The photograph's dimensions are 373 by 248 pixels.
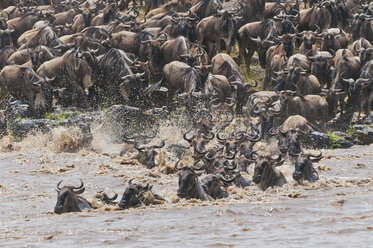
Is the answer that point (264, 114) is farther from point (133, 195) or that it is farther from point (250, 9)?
point (250, 9)

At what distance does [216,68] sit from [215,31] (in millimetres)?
2420

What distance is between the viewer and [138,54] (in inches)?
1035

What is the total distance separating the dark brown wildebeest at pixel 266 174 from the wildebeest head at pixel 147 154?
3737mm

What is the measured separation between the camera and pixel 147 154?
19094mm

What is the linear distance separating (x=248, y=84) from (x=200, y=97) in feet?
5.75

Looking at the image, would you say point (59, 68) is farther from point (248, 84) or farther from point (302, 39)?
point (302, 39)

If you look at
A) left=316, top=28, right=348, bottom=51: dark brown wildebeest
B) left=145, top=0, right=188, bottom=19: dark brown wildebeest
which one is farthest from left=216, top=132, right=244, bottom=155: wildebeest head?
left=145, top=0, right=188, bottom=19: dark brown wildebeest

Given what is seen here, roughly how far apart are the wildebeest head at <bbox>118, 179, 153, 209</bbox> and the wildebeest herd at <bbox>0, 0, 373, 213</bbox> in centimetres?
262

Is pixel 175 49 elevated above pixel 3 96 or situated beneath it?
elevated above

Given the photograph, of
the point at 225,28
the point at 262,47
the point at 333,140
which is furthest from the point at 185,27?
the point at 333,140

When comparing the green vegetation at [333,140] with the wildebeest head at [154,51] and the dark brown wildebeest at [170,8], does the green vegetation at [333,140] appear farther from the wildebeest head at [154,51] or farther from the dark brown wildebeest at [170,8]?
the dark brown wildebeest at [170,8]

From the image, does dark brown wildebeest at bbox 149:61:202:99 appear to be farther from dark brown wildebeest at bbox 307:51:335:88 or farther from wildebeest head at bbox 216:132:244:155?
wildebeest head at bbox 216:132:244:155

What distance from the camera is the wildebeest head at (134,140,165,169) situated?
18.9 meters

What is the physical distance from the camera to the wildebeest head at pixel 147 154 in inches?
744
